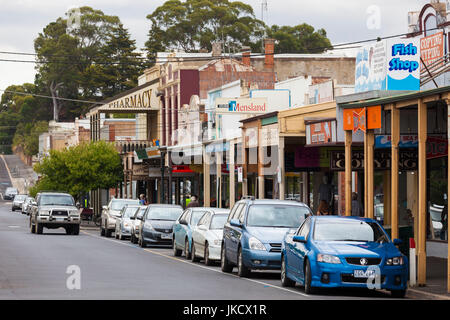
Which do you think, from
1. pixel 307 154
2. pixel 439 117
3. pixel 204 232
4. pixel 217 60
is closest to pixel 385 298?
pixel 439 117

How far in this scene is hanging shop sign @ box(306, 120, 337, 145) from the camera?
82.3 feet

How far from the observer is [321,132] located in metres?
26.2

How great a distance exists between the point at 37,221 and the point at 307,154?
49.3 ft

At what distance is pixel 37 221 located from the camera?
42438mm

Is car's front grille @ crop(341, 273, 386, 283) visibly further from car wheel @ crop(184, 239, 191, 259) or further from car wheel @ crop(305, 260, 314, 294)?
car wheel @ crop(184, 239, 191, 259)

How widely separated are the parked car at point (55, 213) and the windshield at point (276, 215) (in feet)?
70.3

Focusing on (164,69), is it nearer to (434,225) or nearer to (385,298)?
(434,225)

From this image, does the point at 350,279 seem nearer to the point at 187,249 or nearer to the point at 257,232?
the point at 257,232

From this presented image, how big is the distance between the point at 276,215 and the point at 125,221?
62.9 ft

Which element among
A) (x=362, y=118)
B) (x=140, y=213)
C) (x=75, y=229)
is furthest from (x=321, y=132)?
(x=75, y=229)

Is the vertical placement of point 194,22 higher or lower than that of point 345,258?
higher

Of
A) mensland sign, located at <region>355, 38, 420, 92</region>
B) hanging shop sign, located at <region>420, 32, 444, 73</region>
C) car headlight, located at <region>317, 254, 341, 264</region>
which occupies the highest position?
hanging shop sign, located at <region>420, 32, 444, 73</region>

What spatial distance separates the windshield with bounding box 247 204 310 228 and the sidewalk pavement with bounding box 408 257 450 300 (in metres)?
3.21

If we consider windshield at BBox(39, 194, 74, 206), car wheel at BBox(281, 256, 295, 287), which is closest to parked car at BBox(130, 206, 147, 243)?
windshield at BBox(39, 194, 74, 206)
